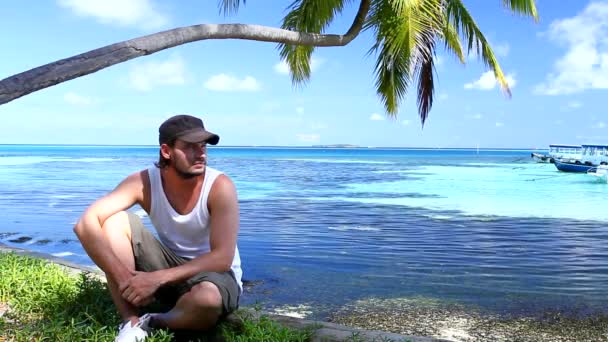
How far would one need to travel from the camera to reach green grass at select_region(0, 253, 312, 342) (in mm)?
3246

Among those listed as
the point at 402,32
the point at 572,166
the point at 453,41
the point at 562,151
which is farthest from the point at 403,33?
the point at 562,151

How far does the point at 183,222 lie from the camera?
3156 mm

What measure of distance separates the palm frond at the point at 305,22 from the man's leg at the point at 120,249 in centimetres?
593

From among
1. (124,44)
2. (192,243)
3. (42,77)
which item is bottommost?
(192,243)

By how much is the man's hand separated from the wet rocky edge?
8.68 ft

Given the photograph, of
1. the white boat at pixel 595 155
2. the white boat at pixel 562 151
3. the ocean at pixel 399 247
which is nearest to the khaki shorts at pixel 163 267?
the ocean at pixel 399 247

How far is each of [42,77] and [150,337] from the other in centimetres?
211

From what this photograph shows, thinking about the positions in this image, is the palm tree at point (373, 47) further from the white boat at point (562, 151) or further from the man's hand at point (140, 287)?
the white boat at point (562, 151)

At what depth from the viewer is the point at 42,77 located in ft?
13.5

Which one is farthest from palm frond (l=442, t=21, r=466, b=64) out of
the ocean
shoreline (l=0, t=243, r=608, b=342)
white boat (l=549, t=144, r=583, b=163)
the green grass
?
white boat (l=549, t=144, r=583, b=163)

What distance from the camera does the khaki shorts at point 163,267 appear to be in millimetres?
3084

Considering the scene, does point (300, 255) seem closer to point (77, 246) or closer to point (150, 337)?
point (77, 246)

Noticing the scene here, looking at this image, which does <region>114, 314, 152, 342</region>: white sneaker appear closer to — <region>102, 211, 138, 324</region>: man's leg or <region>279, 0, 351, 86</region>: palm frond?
<region>102, 211, 138, 324</region>: man's leg

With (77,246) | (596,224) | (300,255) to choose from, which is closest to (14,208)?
(77,246)
